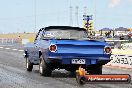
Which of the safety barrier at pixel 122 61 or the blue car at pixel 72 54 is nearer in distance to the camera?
the blue car at pixel 72 54

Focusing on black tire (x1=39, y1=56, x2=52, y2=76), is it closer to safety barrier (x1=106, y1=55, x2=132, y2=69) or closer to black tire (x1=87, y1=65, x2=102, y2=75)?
black tire (x1=87, y1=65, x2=102, y2=75)

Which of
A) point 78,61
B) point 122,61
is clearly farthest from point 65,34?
point 122,61

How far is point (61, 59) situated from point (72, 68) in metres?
0.85

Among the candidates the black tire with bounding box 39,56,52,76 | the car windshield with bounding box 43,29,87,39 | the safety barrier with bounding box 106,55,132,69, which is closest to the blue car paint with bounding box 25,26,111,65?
the black tire with bounding box 39,56,52,76

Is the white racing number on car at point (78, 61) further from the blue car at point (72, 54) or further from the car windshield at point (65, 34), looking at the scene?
the car windshield at point (65, 34)

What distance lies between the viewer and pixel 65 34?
14922 mm

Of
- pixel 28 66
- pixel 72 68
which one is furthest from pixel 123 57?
pixel 72 68

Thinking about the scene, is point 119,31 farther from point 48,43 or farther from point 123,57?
point 48,43

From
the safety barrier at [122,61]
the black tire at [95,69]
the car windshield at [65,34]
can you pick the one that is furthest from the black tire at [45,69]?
the safety barrier at [122,61]

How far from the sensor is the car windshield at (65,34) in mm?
14797

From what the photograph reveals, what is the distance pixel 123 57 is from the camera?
66.5ft

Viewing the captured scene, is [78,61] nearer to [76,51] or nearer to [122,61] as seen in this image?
[76,51]

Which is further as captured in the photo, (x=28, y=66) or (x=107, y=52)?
(x=28, y=66)

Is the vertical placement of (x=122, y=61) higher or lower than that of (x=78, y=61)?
lower
